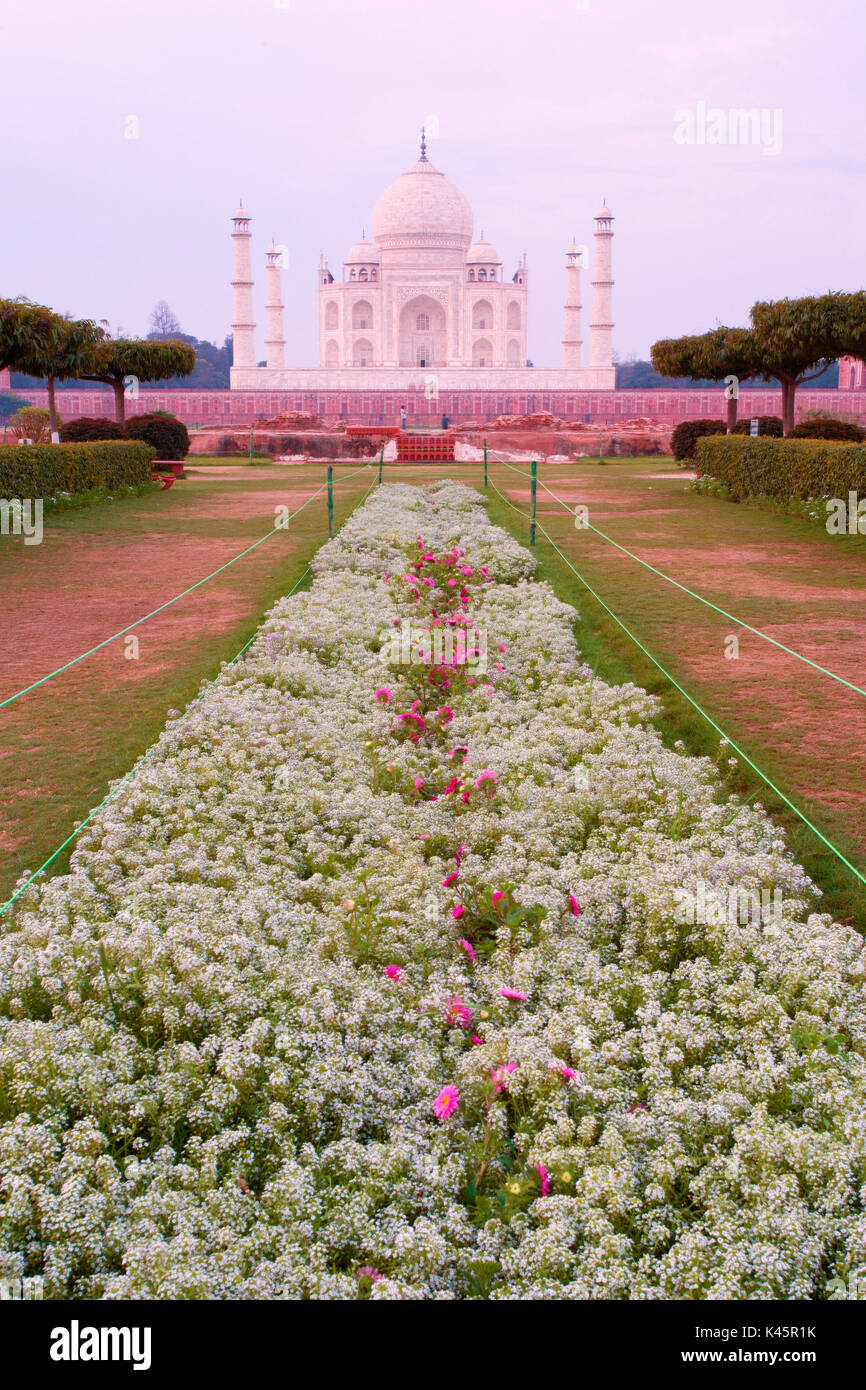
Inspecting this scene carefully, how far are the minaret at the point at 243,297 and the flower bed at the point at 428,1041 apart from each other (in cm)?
4477

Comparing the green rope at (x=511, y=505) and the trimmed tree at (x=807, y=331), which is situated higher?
the trimmed tree at (x=807, y=331)

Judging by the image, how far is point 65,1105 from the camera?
8.36ft

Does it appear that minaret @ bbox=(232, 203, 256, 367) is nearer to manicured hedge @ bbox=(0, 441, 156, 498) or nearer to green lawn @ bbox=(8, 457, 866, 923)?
manicured hedge @ bbox=(0, 441, 156, 498)

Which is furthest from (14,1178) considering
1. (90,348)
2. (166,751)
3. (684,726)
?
(90,348)

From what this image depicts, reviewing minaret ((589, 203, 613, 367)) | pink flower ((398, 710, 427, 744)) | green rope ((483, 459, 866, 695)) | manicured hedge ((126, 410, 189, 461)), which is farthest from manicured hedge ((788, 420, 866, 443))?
minaret ((589, 203, 613, 367))

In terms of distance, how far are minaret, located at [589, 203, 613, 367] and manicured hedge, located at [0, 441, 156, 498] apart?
1231 inches

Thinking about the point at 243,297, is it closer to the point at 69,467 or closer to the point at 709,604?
the point at 69,467

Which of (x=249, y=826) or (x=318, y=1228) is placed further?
(x=249, y=826)

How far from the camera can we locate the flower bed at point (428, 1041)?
84.3 inches

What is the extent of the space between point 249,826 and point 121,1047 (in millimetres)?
1572

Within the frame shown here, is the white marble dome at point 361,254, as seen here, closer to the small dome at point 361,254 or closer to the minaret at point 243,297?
the small dome at point 361,254

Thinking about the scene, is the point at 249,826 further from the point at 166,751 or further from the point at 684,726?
the point at 684,726

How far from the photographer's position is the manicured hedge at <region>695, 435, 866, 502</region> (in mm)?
12930

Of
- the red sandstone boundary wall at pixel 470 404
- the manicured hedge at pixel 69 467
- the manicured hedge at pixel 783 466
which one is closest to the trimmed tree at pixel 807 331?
the manicured hedge at pixel 783 466
